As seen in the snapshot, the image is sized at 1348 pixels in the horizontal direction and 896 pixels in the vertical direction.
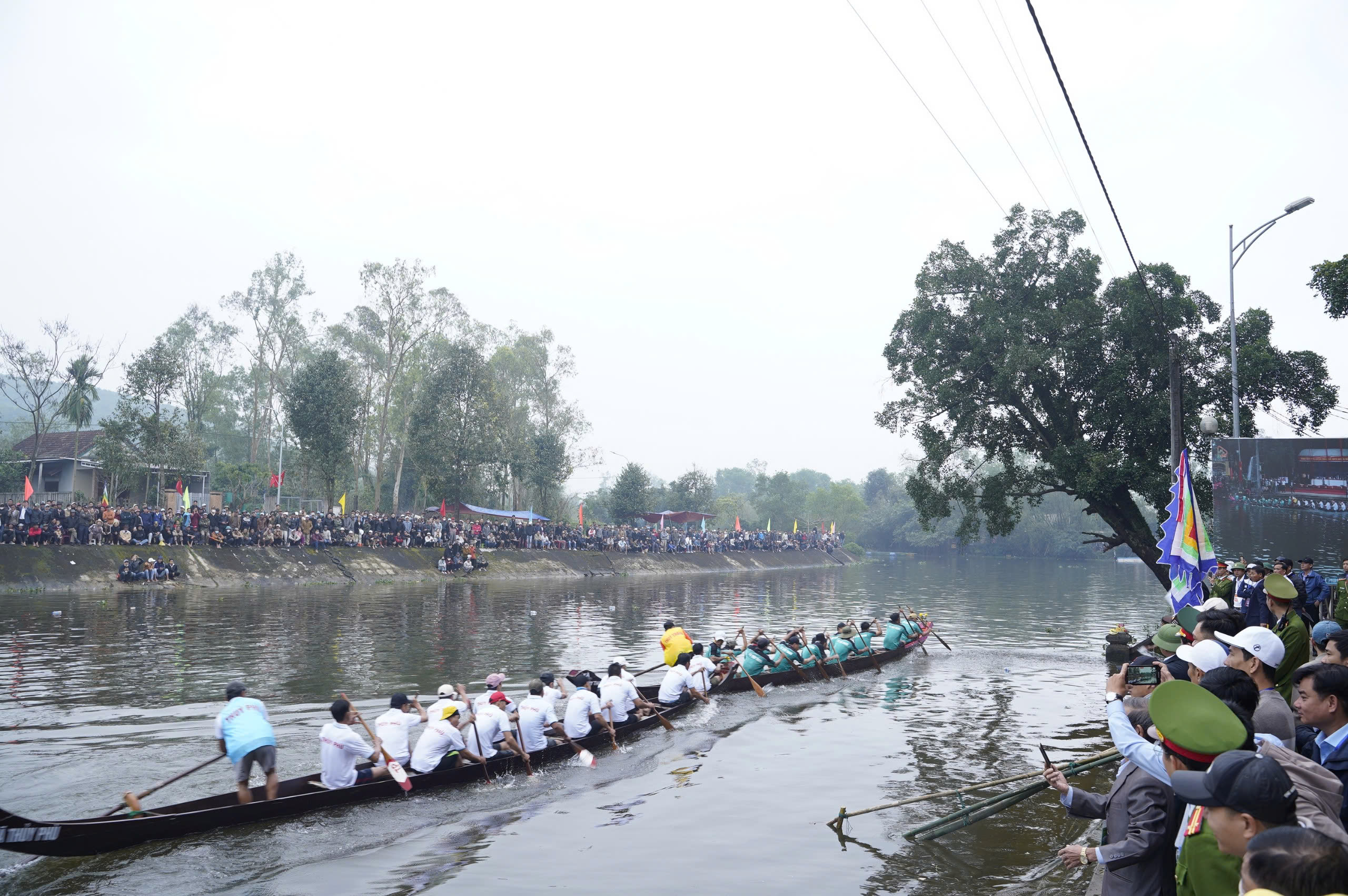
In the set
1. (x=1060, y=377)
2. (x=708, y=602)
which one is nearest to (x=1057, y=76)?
(x=1060, y=377)

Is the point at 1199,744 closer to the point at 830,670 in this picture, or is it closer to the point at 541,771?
the point at 541,771

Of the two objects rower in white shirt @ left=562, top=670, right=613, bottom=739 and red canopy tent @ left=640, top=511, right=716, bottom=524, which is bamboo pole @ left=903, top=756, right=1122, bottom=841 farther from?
red canopy tent @ left=640, top=511, right=716, bottom=524

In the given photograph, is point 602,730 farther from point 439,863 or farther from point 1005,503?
point 1005,503

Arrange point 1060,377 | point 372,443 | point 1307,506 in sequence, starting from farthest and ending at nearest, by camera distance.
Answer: point 372,443 → point 1060,377 → point 1307,506

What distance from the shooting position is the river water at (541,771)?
912cm

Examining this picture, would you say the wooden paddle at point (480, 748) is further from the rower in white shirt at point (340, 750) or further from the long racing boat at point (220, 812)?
the rower in white shirt at point (340, 750)

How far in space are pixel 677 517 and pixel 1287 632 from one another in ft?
203

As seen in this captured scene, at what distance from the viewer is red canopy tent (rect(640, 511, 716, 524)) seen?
67000 mm

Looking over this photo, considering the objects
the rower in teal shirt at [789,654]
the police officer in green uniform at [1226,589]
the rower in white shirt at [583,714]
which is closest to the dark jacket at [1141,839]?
the rower in white shirt at [583,714]

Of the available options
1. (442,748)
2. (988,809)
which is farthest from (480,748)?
(988,809)

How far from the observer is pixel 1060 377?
81.9 feet

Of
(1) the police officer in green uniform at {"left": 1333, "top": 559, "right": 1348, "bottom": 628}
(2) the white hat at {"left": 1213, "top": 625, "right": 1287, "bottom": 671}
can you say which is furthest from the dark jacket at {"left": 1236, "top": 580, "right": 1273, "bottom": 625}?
(2) the white hat at {"left": 1213, "top": 625, "right": 1287, "bottom": 671}

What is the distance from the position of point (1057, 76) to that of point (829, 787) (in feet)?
29.8

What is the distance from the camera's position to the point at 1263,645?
5410 millimetres
